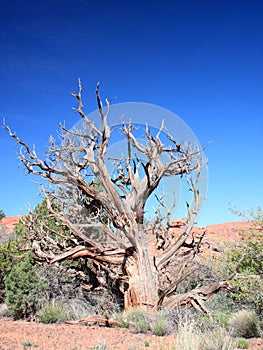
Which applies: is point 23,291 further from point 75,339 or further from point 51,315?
point 75,339

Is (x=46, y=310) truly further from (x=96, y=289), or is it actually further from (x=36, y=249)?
(x=96, y=289)

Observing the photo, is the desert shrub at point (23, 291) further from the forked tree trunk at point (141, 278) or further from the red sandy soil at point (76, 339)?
the forked tree trunk at point (141, 278)

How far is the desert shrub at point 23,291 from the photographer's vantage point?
10898 millimetres

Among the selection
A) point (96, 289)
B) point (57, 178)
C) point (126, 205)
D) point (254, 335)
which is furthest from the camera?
point (96, 289)

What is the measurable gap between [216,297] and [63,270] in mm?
5674

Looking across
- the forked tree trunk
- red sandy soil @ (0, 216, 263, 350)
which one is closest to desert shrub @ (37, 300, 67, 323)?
red sandy soil @ (0, 216, 263, 350)

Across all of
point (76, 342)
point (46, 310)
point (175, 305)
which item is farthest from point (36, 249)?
point (76, 342)

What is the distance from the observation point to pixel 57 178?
39.9ft

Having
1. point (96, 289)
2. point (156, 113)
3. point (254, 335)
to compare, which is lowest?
point (254, 335)

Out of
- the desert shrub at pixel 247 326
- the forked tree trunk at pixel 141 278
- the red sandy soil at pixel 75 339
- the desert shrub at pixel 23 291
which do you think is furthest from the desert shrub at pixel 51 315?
the desert shrub at pixel 247 326

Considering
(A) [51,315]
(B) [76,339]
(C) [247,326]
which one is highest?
(A) [51,315]

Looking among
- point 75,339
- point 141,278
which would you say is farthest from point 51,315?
point 75,339

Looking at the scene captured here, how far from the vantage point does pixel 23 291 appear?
36.2 feet

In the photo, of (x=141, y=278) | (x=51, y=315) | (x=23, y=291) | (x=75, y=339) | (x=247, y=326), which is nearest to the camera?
(x=75, y=339)
